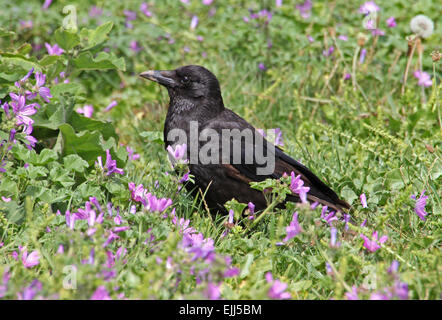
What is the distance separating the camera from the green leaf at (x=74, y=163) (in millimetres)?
3771

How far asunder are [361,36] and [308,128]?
103 centimetres

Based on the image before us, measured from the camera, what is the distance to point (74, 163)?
12.4 feet

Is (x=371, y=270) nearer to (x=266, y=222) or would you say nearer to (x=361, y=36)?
(x=266, y=222)

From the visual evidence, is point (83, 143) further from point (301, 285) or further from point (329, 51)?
point (329, 51)

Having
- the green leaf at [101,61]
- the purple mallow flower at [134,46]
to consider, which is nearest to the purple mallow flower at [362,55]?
the purple mallow flower at [134,46]

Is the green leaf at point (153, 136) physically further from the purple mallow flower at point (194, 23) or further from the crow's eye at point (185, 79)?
the purple mallow flower at point (194, 23)

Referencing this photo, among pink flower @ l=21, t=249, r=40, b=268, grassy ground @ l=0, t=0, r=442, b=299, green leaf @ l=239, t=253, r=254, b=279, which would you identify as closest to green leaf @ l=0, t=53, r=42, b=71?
grassy ground @ l=0, t=0, r=442, b=299

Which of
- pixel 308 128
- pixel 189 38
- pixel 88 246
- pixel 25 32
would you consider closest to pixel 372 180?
pixel 308 128

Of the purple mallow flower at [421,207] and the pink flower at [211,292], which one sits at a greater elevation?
the pink flower at [211,292]

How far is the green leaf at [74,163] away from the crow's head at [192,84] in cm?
98

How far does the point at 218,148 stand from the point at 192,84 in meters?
0.60

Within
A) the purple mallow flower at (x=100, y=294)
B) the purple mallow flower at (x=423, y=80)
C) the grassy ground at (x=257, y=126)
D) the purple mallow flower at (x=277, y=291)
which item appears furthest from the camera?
the purple mallow flower at (x=423, y=80)

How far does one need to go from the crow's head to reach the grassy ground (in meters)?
0.34
